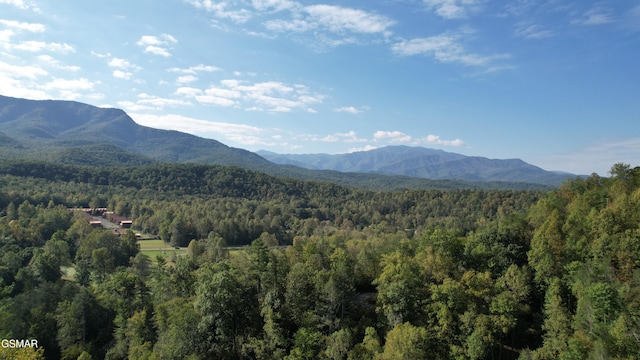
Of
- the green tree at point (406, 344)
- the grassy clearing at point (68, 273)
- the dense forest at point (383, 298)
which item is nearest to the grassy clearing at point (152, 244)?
the grassy clearing at point (68, 273)

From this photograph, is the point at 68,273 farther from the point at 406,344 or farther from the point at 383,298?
the point at 406,344

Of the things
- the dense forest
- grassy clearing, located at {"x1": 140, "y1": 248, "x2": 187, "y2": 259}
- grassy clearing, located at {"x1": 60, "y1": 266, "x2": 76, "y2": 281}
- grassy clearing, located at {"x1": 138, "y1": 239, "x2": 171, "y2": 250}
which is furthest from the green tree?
grassy clearing, located at {"x1": 138, "y1": 239, "x2": 171, "y2": 250}

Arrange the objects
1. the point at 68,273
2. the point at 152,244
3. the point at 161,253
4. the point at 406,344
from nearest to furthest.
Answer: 1. the point at 406,344
2. the point at 68,273
3. the point at 161,253
4. the point at 152,244

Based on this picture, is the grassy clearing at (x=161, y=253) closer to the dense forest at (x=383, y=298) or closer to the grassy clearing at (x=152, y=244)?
the grassy clearing at (x=152, y=244)

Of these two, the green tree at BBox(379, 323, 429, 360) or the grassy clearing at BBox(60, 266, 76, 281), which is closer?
the green tree at BBox(379, 323, 429, 360)

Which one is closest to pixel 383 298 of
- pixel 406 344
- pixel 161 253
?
pixel 406 344

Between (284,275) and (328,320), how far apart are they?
6931 millimetres

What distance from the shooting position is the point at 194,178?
524 ft

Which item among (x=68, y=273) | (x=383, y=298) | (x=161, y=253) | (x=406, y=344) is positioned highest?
(x=383, y=298)

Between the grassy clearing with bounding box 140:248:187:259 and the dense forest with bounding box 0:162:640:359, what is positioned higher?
the dense forest with bounding box 0:162:640:359

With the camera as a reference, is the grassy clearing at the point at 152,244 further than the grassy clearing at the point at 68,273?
Yes

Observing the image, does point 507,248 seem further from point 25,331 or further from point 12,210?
point 12,210

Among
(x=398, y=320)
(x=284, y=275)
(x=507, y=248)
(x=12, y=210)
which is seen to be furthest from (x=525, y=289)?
(x=12, y=210)

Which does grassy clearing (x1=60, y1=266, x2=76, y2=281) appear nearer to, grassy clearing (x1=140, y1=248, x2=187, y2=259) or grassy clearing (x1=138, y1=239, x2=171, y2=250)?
grassy clearing (x1=140, y1=248, x2=187, y2=259)
